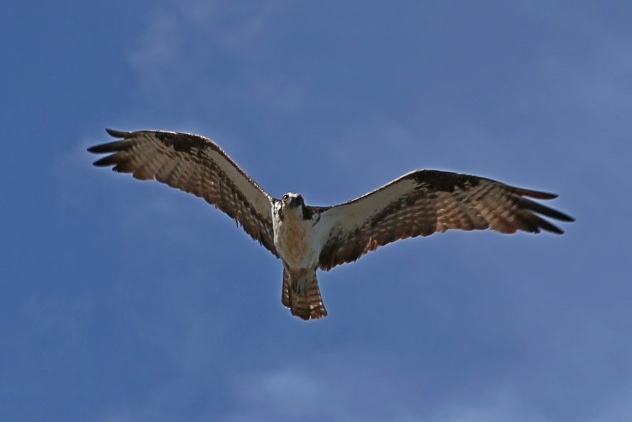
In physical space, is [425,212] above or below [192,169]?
below

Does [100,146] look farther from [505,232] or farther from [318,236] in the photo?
[505,232]

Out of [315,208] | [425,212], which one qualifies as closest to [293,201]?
[315,208]

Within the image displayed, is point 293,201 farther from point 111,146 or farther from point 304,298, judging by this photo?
point 111,146

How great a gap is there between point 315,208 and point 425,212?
1574mm

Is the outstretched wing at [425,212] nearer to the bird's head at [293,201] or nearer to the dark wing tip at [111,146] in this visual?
the bird's head at [293,201]

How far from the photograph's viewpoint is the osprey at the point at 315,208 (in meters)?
15.4

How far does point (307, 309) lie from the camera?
15711mm

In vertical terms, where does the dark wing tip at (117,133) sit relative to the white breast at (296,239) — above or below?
above

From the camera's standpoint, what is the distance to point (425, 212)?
627 inches

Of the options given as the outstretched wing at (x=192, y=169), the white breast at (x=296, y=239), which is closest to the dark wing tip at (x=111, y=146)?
the outstretched wing at (x=192, y=169)

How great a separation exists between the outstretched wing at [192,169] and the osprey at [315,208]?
14 mm

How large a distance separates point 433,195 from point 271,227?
2266 mm

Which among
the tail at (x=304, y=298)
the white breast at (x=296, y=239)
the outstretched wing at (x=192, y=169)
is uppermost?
the outstretched wing at (x=192, y=169)

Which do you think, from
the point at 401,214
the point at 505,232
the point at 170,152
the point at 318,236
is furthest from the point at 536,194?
the point at 170,152
